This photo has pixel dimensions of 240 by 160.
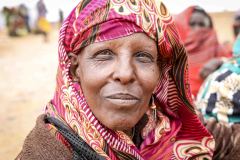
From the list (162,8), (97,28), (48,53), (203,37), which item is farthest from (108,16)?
(48,53)

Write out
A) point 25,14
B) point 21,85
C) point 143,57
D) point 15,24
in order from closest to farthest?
point 143,57 → point 21,85 → point 15,24 → point 25,14

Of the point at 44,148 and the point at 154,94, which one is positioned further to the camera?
the point at 154,94

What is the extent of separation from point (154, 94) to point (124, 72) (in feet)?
1.54

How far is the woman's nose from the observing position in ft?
6.53

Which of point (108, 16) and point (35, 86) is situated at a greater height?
point (108, 16)

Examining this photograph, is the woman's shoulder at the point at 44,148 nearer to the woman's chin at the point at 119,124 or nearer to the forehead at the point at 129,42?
the woman's chin at the point at 119,124

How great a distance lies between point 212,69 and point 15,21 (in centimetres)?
1390

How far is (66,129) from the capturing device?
2.10m

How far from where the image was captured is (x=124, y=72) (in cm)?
200

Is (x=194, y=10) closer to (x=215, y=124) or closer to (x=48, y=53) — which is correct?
(x=215, y=124)

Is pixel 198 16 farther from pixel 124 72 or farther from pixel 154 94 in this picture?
pixel 124 72

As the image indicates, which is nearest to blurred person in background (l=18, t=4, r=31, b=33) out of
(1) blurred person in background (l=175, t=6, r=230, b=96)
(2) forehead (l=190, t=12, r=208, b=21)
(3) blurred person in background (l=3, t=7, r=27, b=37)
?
(3) blurred person in background (l=3, t=7, r=27, b=37)

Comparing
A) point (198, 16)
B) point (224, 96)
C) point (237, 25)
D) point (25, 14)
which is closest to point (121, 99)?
point (224, 96)

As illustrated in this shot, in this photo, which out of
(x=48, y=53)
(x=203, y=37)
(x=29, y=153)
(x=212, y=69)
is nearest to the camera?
(x=29, y=153)
